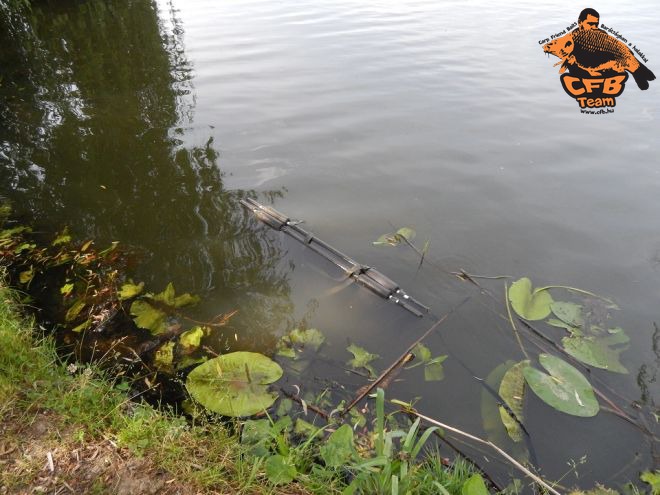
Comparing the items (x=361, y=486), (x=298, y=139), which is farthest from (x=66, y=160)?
(x=361, y=486)

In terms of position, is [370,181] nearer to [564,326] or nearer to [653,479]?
[564,326]

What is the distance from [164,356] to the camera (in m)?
2.68

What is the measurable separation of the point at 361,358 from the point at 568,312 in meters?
1.52

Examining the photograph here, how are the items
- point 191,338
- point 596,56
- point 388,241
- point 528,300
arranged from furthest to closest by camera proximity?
point 596,56 → point 388,241 → point 528,300 → point 191,338

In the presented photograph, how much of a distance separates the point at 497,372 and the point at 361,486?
1.22 m

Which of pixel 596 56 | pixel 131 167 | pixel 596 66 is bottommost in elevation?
pixel 131 167

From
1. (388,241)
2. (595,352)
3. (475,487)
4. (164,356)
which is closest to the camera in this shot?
(475,487)

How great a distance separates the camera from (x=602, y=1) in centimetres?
965

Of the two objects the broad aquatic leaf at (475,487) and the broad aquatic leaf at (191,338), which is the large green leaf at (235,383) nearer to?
the broad aquatic leaf at (191,338)

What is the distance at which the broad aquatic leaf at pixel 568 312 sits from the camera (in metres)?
2.79

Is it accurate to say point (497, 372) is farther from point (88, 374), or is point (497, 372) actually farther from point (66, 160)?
point (66, 160)

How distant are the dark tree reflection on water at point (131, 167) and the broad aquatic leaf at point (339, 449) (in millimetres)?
1201

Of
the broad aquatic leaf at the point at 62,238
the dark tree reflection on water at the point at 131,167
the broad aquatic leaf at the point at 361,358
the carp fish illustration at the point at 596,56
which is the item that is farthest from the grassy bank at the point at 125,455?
the carp fish illustration at the point at 596,56

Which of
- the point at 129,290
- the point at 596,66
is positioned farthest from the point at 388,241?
the point at 596,66
